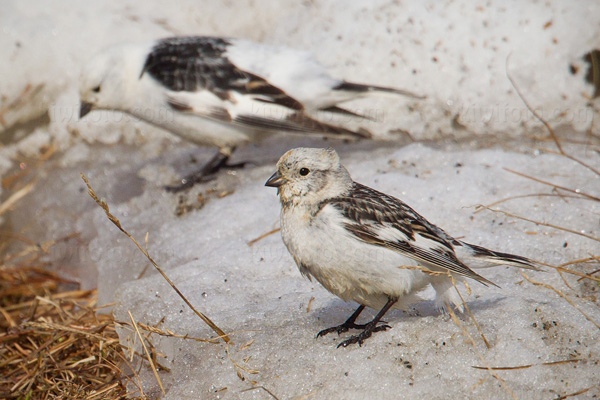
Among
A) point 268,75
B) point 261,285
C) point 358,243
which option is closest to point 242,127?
point 268,75

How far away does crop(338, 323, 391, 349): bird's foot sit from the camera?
8.58ft

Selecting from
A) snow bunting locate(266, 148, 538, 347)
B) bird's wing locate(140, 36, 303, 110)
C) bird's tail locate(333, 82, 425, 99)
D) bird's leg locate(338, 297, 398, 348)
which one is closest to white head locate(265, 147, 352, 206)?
snow bunting locate(266, 148, 538, 347)

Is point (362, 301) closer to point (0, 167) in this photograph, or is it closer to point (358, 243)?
point (358, 243)

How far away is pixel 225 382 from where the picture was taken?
2592 mm

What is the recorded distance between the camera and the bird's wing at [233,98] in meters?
4.54

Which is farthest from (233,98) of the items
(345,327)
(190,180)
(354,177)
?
(345,327)

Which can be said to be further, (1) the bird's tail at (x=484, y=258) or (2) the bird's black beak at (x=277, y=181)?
(2) the bird's black beak at (x=277, y=181)

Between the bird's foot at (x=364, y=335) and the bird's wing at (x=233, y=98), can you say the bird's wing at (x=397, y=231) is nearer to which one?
the bird's foot at (x=364, y=335)

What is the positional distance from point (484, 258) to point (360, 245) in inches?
23.3

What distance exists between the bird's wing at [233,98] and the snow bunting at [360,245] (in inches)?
70.3

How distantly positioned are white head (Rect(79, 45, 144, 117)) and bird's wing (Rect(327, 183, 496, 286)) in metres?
2.67

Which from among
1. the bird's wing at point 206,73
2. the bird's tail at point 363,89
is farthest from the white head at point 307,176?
the bird's tail at point 363,89

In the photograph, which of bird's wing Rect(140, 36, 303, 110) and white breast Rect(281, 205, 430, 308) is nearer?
white breast Rect(281, 205, 430, 308)

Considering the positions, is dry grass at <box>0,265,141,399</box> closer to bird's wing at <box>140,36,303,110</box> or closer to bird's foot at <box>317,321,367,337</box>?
bird's foot at <box>317,321,367,337</box>
